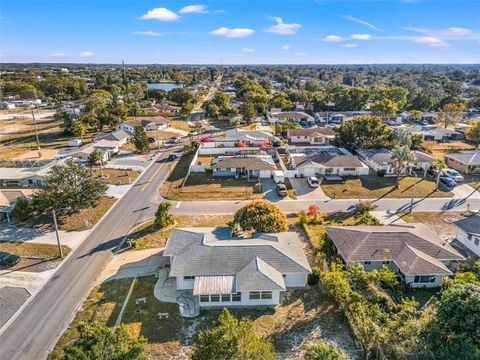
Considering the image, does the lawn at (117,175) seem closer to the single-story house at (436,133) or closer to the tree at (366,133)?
the tree at (366,133)

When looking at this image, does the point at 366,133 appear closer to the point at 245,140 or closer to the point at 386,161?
the point at 386,161

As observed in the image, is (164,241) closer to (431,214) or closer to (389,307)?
(389,307)

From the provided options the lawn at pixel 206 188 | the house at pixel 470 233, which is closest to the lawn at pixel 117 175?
the lawn at pixel 206 188

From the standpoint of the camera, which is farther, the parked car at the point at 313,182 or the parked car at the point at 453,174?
the parked car at the point at 453,174

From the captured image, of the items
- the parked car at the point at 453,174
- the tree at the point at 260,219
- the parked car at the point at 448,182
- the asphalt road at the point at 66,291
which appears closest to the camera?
the asphalt road at the point at 66,291

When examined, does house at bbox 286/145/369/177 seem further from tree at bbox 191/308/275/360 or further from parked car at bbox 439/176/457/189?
tree at bbox 191/308/275/360

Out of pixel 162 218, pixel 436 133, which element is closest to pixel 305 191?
pixel 162 218

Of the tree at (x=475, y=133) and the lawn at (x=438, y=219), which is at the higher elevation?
the tree at (x=475, y=133)

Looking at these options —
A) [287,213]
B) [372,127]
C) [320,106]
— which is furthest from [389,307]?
[320,106]
